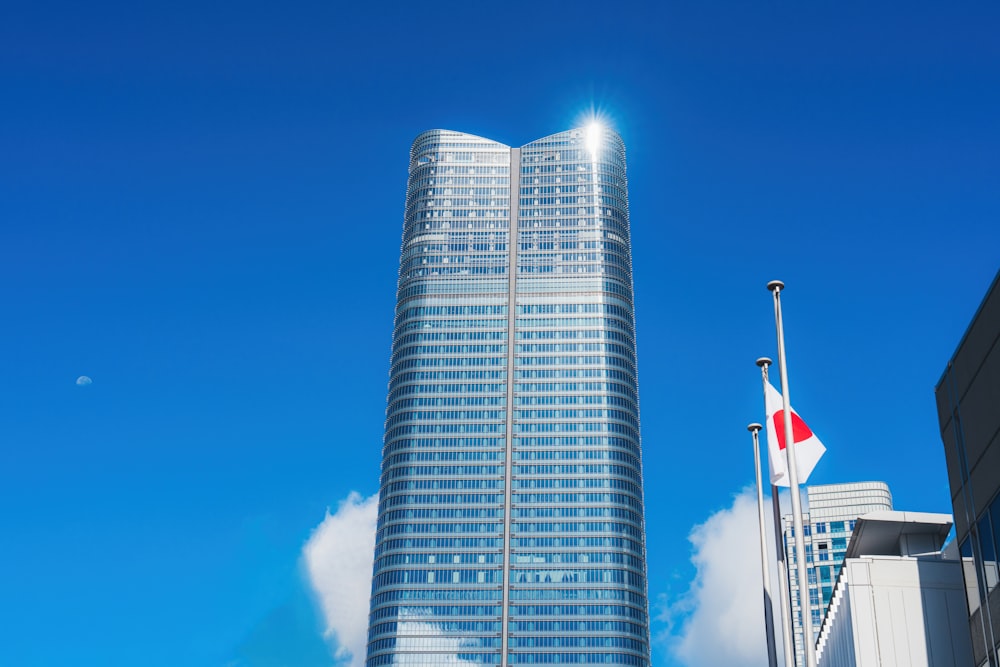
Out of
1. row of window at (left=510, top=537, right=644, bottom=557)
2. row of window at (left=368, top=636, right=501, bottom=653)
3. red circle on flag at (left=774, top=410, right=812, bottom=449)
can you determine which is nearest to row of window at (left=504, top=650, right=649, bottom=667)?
row of window at (left=368, top=636, right=501, bottom=653)

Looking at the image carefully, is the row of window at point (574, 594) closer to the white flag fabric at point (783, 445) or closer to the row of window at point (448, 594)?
the row of window at point (448, 594)

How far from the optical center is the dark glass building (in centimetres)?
3512

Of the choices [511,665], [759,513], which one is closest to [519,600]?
[511,665]

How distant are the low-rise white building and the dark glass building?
2162mm

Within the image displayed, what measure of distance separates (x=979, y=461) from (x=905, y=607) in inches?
266

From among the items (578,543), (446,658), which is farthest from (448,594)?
(578,543)

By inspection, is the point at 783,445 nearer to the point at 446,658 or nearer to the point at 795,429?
the point at 795,429

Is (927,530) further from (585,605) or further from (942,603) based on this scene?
(585,605)

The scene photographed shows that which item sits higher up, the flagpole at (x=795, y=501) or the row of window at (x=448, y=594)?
the row of window at (x=448, y=594)

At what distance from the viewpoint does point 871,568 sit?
4106 cm

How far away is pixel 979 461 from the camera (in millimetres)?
36344

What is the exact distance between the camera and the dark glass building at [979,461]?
35125mm

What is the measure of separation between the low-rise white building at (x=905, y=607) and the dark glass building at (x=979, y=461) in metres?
2.16

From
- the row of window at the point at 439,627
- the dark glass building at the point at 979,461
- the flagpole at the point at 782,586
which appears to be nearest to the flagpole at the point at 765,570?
the flagpole at the point at 782,586
